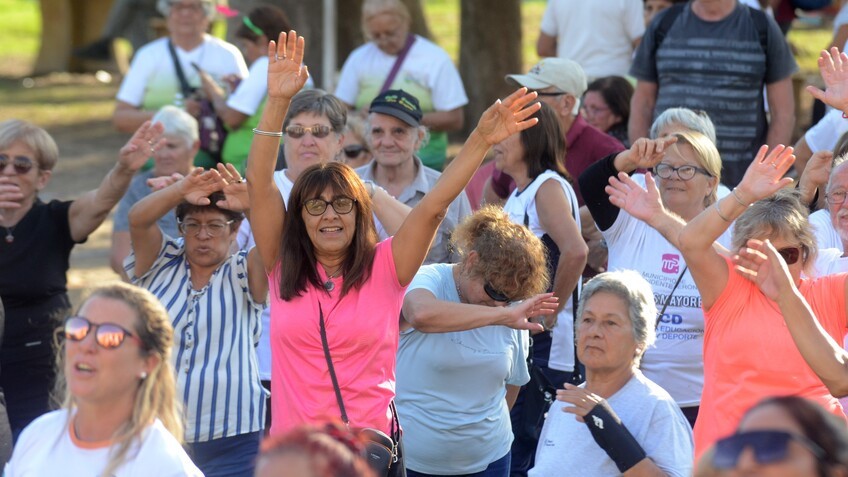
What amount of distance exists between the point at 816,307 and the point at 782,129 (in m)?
2.78

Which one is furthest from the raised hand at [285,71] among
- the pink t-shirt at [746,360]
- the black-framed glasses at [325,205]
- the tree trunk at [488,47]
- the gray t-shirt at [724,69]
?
the tree trunk at [488,47]

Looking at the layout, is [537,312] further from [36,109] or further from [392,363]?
[36,109]

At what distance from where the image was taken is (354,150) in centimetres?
669

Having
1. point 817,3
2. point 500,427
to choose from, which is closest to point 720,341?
point 500,427

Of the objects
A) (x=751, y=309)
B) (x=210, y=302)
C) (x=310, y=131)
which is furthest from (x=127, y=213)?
(x=751, y=309)

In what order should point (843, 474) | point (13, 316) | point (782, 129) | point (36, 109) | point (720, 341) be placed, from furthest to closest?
point (36, 109)
point (782, 129)
point (13, 316)
point (720, 341)
point (843, 474)

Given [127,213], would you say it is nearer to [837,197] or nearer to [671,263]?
[671,263]

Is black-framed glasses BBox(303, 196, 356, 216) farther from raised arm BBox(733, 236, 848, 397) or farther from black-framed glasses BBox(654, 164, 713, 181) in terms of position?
black-framed glasses BBox(654, 164, 713, 181)

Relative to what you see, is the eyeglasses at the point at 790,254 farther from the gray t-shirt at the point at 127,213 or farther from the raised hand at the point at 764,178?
the gray t-shirt at the point at 127,213

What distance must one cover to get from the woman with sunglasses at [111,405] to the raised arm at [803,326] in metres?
1.92

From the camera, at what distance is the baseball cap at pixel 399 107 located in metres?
5.78

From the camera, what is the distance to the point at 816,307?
13.6ft

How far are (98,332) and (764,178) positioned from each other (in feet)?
7.27

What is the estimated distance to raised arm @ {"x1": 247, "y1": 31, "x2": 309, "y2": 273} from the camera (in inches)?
164
